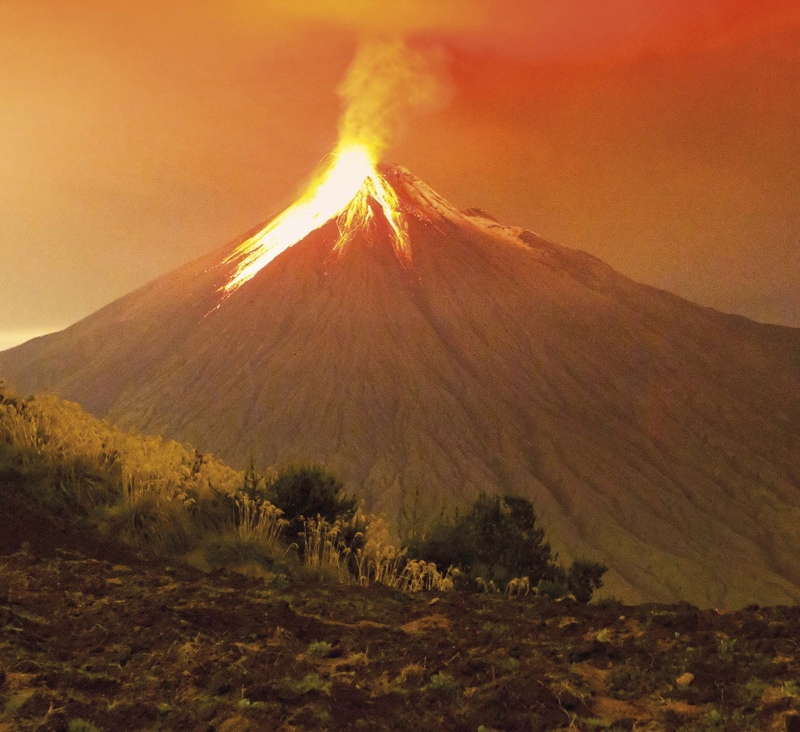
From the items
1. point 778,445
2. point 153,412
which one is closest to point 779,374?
point 778,445

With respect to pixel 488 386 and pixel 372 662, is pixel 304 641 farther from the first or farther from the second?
pixel 488 386

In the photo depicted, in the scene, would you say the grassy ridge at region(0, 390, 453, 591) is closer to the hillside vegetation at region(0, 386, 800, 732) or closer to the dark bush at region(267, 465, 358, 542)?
the hillside vegetation at region(0, 386, 800, 732)

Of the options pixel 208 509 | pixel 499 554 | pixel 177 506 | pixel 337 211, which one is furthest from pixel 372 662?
pixel 337 211

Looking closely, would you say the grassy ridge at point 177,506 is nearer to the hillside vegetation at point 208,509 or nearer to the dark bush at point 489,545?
the hillside vegetation at point 208,509

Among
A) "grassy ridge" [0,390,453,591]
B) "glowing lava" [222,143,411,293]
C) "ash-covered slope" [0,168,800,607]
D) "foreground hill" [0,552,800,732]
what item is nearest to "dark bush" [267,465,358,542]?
"grassy ridge" [0,390,453,591]

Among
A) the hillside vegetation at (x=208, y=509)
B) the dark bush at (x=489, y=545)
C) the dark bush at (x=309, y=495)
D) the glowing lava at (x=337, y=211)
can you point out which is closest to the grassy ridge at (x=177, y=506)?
the hillside vegetation at (x=208, y=509)

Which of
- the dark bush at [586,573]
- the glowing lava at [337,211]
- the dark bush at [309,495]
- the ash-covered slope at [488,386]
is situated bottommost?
the dark bush at [586,573]

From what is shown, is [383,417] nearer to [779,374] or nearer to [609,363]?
[609,363]
